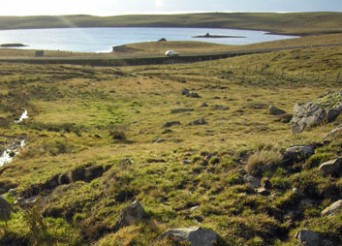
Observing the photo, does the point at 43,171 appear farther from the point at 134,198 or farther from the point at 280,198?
the point at 280,198

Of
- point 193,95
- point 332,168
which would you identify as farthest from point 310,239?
point 193,95

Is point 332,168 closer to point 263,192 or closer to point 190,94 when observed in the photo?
point 263,192

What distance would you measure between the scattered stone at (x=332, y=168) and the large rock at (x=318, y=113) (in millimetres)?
6721

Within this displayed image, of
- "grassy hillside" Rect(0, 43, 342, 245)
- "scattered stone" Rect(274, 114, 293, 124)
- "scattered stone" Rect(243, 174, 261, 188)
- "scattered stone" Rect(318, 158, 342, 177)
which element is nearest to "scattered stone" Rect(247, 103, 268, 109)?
"grassy hillside" Rect(0, 43, 342, 245)

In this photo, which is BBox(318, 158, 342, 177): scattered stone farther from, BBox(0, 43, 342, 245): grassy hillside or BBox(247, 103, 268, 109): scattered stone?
BBox(247, 103, 268, 109): scattered stone

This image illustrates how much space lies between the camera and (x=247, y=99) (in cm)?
4444

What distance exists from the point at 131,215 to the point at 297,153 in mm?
6069

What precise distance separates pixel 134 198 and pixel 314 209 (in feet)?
19.2

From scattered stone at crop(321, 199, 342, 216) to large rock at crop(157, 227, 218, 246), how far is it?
3.15 m

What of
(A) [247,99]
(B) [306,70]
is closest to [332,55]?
(B) [306,70]

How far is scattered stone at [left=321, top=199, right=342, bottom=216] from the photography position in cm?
1102

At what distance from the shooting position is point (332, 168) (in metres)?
12.7

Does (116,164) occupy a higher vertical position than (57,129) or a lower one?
higher

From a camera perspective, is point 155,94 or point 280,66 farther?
point 280,66
